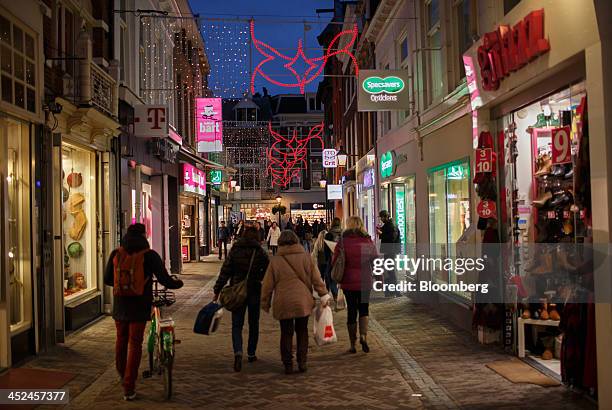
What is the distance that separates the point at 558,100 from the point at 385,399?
12.7 feet

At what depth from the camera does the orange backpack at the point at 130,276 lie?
21.7ft

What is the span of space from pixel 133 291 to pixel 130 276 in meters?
0.15

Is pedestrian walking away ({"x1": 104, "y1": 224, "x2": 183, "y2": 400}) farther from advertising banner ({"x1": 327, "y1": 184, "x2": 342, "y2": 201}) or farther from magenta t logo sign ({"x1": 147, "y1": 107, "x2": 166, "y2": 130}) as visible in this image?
advertising banner ({"x1": 327, "y1": 184, "x2": 342, "y2": 201})

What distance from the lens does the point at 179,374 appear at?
7848mm

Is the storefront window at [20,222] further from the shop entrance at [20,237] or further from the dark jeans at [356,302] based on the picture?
the dark jeans at [356,302]

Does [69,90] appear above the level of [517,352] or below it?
above

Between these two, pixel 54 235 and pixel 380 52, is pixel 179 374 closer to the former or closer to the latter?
pixel 54 235

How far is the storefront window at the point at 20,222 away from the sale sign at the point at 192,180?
13.8 meters

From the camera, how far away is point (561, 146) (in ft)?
23.8

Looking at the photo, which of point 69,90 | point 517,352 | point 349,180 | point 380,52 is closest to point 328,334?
point 517,352

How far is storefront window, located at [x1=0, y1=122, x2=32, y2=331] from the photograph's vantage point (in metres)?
8.67

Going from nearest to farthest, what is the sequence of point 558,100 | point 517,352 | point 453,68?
point 558,100 → point 517,352 → point 453,68

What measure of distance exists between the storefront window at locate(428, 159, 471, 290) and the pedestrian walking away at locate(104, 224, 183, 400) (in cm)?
565

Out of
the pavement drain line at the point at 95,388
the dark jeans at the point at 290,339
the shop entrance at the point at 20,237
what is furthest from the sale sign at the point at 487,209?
the shop entrance at the point at 20,237
